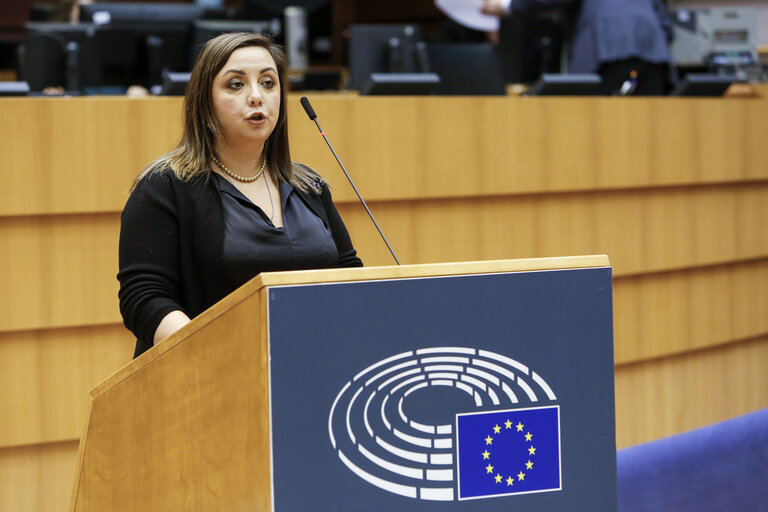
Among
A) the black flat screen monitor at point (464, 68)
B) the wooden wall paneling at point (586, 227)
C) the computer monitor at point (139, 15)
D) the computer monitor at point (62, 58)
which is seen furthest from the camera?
the computer monitor at point (139, 15)

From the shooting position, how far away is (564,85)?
336 cm

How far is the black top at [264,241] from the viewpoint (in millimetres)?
1618

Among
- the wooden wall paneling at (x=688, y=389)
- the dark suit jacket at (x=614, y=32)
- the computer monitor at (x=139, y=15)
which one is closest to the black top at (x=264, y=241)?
the wooden wall paneling at (x=688, y=389)

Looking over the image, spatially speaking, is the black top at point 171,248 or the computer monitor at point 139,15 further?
the computer monitor at point 139,15

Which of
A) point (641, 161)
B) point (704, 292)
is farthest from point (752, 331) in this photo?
point (641, 161)

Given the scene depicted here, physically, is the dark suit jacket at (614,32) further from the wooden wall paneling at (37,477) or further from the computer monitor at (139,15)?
the wooden wall paneling at (37,477)

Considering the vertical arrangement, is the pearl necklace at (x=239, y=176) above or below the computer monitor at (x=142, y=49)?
below

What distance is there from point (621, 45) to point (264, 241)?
2.66 metres

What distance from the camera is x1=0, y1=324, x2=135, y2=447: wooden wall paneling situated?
8.25 feet

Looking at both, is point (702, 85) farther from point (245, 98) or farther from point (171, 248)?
Result: point (171, 248)

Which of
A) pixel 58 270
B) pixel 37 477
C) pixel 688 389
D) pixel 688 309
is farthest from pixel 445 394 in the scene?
pixel 688 389

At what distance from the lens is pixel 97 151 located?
2.57m

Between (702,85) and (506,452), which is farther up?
(702,85)

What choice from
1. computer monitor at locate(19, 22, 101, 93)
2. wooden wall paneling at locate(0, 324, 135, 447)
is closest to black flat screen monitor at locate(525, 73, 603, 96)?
wooden wall paneling at locate(0, 324, 135, 447)
